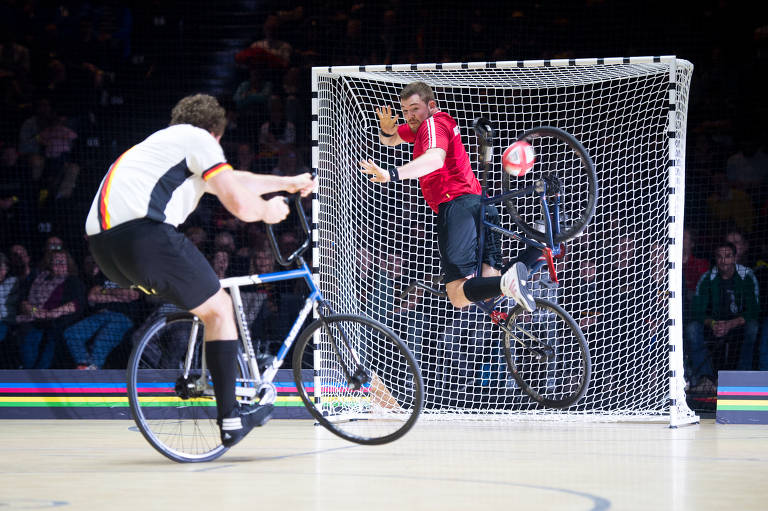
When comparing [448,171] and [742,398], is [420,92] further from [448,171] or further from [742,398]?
[742,398]

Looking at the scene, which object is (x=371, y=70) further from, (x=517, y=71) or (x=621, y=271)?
(x=621, y=271)

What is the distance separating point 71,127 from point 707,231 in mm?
6806

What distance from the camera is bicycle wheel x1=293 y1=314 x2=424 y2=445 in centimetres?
477

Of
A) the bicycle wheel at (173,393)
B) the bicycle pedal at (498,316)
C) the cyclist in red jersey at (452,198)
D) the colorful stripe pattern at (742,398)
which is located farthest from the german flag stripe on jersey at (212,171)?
the colorful stripe pattern at (742,398)

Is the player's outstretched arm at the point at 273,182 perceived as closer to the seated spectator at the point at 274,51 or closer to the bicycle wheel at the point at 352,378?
the bicycle wheel at the point at 352,378

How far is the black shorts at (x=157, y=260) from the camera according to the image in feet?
13.8

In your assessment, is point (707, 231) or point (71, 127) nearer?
point (707, 231)

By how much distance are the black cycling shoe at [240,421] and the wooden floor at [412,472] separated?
0.53 ft

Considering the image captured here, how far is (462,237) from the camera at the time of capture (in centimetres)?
618

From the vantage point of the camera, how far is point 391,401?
24.4 ft

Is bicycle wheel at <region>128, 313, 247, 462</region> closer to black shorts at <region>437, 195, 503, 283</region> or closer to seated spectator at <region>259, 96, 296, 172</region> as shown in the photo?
black shorts at <region>437, 195, 503, 283</region>

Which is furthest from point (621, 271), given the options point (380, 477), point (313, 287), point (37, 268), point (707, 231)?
point (37, 268)

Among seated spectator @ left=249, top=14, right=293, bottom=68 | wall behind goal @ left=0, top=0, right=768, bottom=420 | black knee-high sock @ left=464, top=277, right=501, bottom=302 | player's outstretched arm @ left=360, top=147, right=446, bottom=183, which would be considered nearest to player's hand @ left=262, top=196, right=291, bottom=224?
player's outstretched arm @ left=360, top=147, right=446, bottom=183

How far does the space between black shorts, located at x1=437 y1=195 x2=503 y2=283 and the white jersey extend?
224 cm
